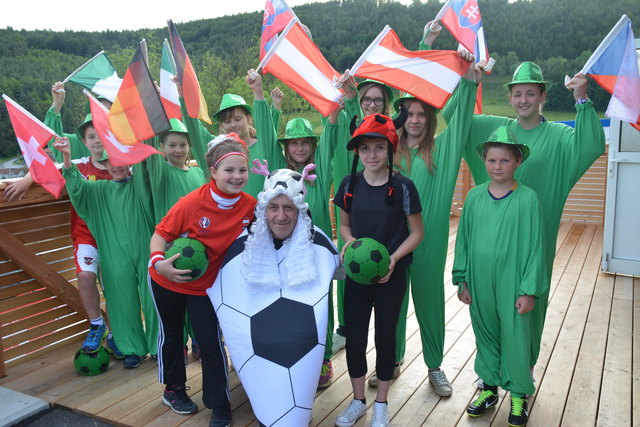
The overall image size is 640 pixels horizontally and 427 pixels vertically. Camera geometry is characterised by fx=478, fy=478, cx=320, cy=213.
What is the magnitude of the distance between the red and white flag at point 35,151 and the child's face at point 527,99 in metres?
3.12

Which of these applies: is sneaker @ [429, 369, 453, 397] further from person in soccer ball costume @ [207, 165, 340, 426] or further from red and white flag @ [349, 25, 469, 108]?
red and white flag @ [349, 25, 469, 108]

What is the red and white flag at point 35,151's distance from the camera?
3285mm

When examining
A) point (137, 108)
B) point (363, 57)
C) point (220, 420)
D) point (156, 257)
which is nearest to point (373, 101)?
point (363, 57)

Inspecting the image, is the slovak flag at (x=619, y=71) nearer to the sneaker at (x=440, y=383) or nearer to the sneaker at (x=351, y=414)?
the sneaker at (x=440, y=383)

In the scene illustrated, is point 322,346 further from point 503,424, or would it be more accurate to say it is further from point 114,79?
point 114,79

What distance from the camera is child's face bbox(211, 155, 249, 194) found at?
2.66 m

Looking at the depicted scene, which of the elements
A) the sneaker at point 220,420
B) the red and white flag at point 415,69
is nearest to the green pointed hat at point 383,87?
the red and white flag at point 415,69

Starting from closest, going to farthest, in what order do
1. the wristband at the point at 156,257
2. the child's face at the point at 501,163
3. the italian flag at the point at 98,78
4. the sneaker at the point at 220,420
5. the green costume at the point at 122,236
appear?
the wristband at the point at 156,257
the child's face at the point at 501,163
the sneaker at the point at 220,420
the green costume at the point at 122,236
the italian flag at the point at 98,78

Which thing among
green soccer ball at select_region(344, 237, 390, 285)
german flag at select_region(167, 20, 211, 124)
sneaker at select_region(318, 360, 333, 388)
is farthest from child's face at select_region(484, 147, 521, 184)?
german flag at select_region(167, 20, 211, 124)

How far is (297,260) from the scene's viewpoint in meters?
2.56

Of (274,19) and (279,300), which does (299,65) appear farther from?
(279,300)

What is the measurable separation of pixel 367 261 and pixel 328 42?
4127 cm

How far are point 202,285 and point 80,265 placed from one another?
142 cm

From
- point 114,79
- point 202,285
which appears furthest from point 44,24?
point 202,285
